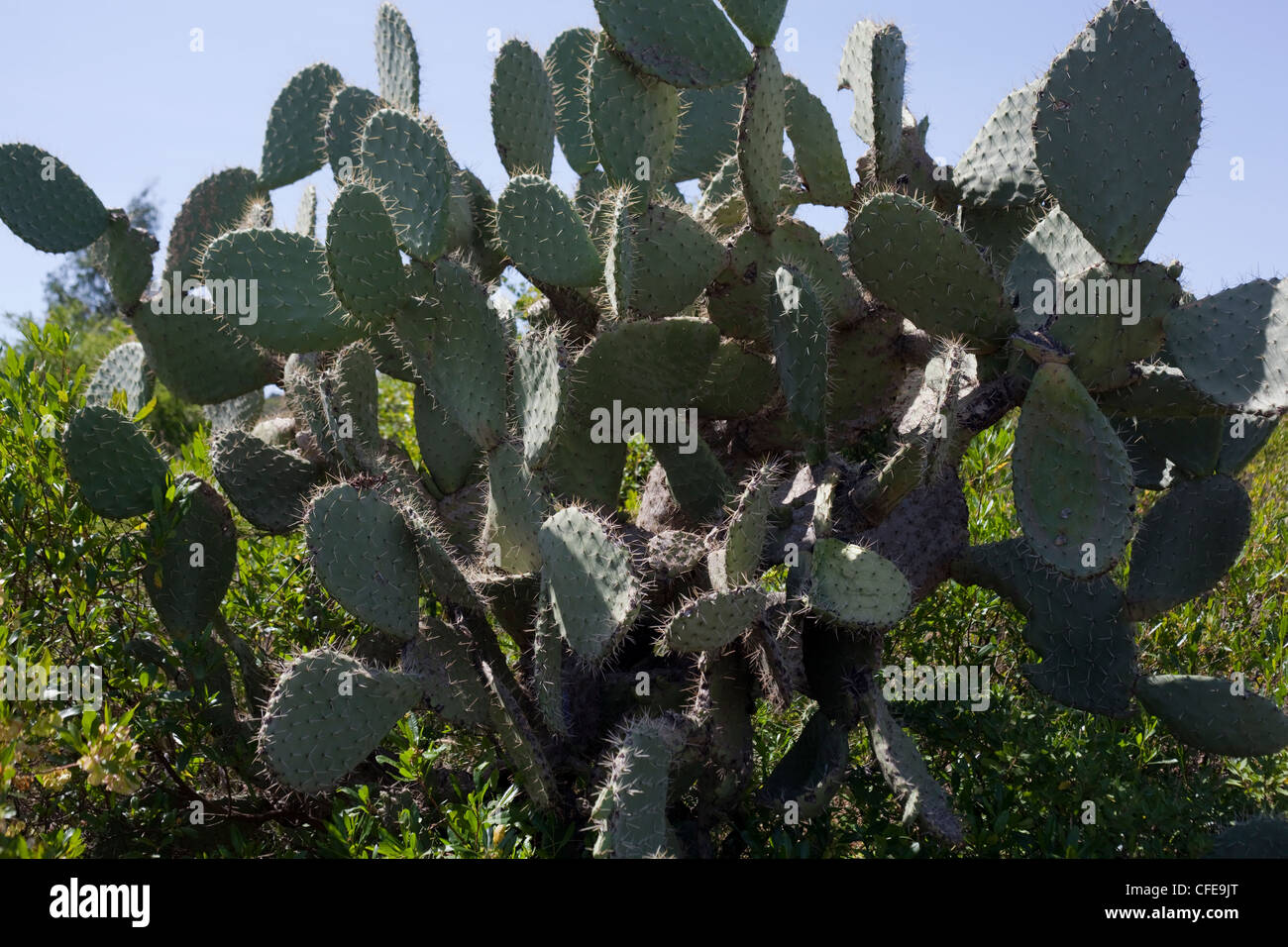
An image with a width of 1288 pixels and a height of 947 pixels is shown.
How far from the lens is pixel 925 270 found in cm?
299

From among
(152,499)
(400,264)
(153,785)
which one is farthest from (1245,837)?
(152,499)

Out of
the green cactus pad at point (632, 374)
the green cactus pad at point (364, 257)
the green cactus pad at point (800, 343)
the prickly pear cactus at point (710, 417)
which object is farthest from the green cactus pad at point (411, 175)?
the green cactus pad at point (800, 343)

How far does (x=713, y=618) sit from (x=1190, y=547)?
6.18 ft

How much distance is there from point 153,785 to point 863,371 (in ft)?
8.74

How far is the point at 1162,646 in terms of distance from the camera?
426 centimetres

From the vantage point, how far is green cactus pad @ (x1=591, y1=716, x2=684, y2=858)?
241 cm

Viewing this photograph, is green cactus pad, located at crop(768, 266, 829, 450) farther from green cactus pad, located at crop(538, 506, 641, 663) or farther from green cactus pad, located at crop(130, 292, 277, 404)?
green cactus pad, located at crop(130, 292, 277, 404)

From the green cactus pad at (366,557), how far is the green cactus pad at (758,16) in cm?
183

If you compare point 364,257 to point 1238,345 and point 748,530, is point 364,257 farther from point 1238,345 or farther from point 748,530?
point 1238,345

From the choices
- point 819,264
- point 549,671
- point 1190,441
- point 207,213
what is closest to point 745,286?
point 819,264

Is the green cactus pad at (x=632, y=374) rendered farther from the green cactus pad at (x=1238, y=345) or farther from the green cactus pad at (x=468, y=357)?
the green cactus pad at (x=1238, y=345)

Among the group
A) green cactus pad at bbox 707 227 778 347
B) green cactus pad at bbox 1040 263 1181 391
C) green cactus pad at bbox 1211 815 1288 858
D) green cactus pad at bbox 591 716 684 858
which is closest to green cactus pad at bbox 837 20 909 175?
green cactus pad at bbox 707 227 778 347
